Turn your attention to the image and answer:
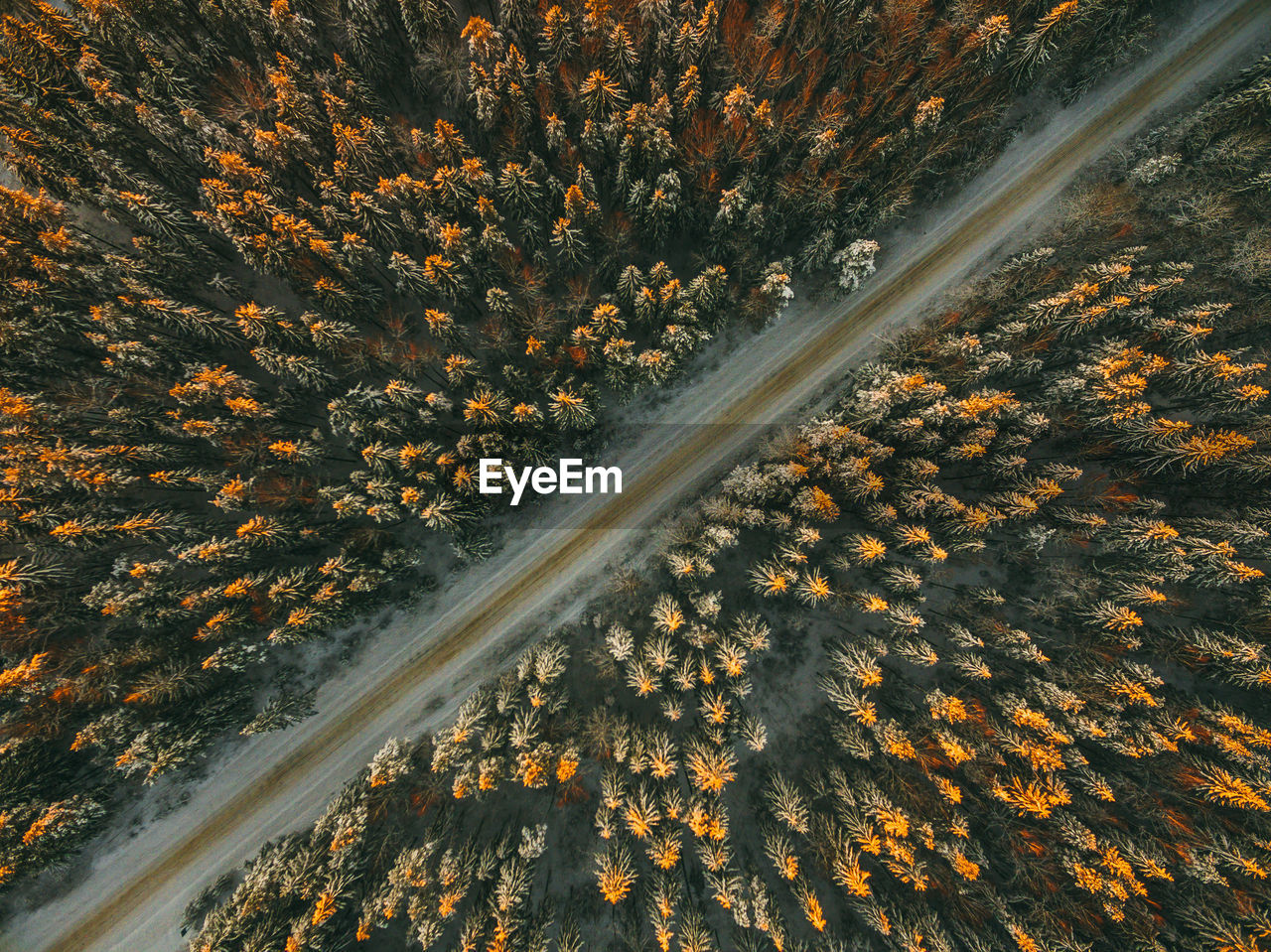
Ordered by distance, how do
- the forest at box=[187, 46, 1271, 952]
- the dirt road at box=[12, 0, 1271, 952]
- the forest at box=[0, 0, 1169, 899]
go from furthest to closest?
the dirt road at box=[12, 0, 1271, 952] < the forest at box=[0, 0, 1169, 899] < the forest at box=[187, 46, 1271, 952]

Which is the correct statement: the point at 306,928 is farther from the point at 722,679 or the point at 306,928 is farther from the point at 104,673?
the point at 722,679

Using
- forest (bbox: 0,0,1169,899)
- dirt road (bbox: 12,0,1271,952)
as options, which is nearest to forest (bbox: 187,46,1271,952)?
dirt road (bbox: 12,0,1271,952)

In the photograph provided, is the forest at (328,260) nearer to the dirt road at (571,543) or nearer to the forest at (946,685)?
the dirt road at (571,543)

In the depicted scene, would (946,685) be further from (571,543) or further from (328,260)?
(328,260)

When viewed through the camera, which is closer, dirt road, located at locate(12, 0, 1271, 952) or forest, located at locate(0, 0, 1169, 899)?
forest, located at locate(0, 0, 1169, 899)

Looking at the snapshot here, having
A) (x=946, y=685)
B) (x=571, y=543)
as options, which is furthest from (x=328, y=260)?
(x=946, y=685)

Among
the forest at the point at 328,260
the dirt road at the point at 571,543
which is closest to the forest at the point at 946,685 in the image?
the dirt road at the point at 571,543

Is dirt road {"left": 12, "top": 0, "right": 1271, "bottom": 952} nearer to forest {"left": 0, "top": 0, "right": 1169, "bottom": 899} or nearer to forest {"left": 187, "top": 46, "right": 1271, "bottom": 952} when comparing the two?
forest {"left": 187, "top": 46, "right": 1271, "bottom": 952}
